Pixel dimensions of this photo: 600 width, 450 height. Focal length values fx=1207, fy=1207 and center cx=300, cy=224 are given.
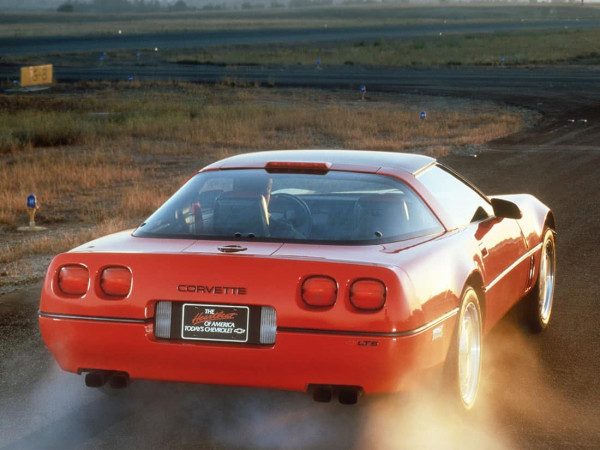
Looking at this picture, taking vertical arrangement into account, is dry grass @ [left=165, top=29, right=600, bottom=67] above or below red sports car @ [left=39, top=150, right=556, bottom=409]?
below

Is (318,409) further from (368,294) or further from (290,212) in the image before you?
(368,294)

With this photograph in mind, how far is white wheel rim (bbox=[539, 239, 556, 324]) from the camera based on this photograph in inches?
310

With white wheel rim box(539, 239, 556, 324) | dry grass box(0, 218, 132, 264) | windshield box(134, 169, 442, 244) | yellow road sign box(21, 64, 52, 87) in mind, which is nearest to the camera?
windshield box(134, 169, 442, 244)

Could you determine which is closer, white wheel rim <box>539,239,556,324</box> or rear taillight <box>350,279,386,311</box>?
rear taillight <box>350,279,386,311</box>

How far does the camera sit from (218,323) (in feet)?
16.6

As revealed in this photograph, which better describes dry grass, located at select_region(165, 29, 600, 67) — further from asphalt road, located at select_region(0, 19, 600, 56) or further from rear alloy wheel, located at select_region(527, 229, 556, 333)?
rear alloy wheel, located at select_region(527, 229, 556, 333)

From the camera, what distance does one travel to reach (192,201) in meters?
6.04

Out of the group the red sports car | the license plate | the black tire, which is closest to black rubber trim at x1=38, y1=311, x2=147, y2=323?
the red sports car

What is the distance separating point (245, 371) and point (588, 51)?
7295 cm

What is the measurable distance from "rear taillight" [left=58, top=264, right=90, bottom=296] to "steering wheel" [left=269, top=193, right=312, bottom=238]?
1.00m

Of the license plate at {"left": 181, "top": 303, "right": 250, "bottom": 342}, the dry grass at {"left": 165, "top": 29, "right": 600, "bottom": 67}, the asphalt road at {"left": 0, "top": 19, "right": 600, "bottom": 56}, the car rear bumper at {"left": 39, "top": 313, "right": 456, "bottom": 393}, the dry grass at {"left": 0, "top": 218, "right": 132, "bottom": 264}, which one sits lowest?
the asphalt road at {"left": 0, "top": 19, "right": 600, "bottom": 56}

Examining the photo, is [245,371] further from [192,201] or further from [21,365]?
[21,365]

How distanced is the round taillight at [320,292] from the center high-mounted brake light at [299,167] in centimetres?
112

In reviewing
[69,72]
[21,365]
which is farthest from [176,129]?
[69,72]
